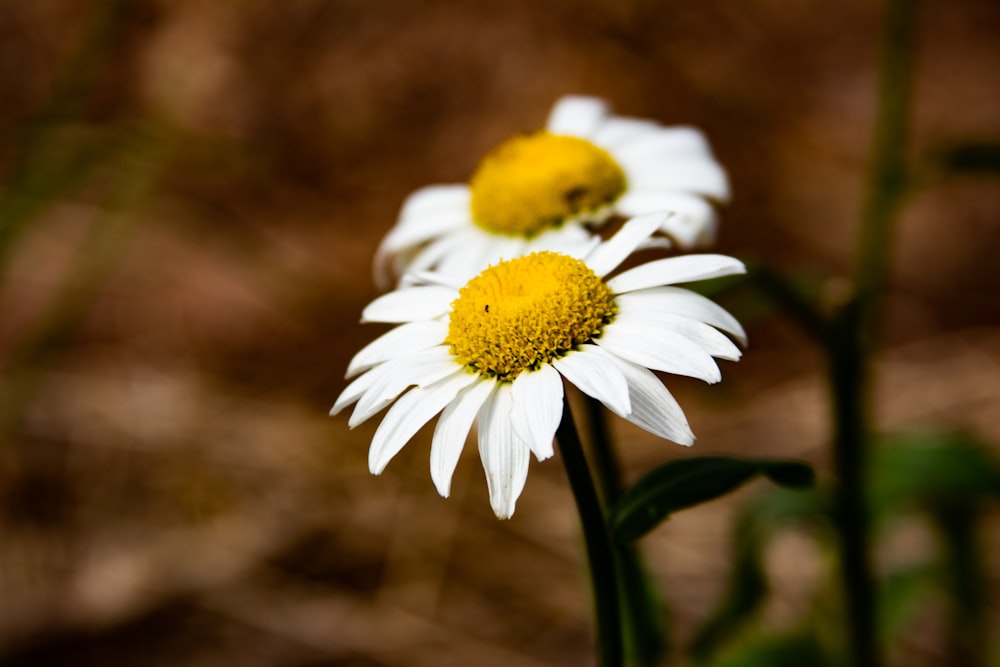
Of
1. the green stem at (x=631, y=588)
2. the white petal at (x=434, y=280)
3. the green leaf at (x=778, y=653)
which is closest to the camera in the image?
the white petal at (x=434, y=280)

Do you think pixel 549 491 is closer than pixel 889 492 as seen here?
No

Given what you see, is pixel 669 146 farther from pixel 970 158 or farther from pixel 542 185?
pixel 970 158

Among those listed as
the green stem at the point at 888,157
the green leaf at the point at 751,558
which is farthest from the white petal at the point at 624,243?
the green stem at the point at 888,157

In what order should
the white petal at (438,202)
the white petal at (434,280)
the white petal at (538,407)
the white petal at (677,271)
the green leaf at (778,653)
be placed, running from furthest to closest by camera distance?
the green leaf at (778,653) → the white petal at (438,202) → the white petal at (434,280) → the white petal at (677,271) → the white petal at (538,407)

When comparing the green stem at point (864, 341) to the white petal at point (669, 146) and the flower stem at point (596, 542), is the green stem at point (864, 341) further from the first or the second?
the flower stem at point (596, 542)

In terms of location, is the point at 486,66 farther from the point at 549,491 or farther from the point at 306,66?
the point at 549,491

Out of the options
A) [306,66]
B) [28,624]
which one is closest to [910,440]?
[28,624]

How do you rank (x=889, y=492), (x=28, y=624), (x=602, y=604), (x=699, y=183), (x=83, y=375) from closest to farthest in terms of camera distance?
(x=602, y=604) → (x=699, y=183) → (x=889, y=492) → (x=28, y=624) → (x=83, y=375)
